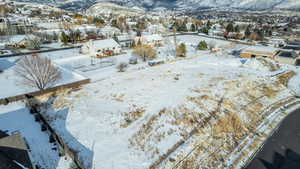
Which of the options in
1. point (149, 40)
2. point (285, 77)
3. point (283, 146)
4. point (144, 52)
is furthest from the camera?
point (149, 40)

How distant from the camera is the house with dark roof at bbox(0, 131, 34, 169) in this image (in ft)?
26.9

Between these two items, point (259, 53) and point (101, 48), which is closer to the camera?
point (259, 53)

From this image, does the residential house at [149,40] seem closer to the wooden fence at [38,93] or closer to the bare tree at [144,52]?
the bare tree at [144,52]

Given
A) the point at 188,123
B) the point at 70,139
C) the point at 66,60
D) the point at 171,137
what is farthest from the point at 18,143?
the point at 66,60

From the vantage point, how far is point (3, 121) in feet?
56.4

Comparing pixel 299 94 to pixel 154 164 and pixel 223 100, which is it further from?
pixel 154 164

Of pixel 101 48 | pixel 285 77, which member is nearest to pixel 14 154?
pixel 101 48

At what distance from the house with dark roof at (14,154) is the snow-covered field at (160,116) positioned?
419cm

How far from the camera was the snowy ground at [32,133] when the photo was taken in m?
12.2

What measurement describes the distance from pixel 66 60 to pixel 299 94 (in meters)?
47.8

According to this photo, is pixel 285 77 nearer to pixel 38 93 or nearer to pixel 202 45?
pixel 202 45

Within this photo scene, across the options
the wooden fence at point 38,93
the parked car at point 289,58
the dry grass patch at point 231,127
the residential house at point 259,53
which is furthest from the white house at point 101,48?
the parked car at point 289,58

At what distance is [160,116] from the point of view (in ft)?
59.1

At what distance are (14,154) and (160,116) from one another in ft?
41.2
